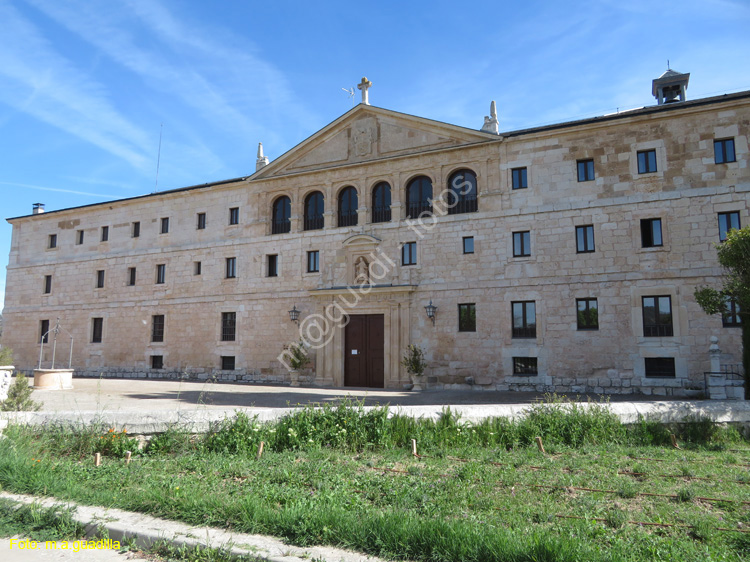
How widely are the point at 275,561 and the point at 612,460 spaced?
5274mm

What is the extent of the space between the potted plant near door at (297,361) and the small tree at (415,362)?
4.69 m

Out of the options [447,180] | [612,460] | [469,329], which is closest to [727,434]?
[612,460]

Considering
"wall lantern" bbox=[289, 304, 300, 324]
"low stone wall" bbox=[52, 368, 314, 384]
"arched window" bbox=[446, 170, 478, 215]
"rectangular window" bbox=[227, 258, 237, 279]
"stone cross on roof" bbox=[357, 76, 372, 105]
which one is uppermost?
"stone cross on roof" bbox=[357, 76, 372, 105]

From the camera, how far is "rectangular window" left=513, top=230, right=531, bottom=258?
64.0ft

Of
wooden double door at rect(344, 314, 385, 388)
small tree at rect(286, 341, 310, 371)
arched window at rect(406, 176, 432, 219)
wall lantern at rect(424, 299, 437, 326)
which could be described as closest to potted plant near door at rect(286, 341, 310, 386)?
small tree at rect(286, 341, 310, 371)

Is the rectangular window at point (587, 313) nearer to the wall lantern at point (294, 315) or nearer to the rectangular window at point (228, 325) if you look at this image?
the wall lantern at point (294, 315)

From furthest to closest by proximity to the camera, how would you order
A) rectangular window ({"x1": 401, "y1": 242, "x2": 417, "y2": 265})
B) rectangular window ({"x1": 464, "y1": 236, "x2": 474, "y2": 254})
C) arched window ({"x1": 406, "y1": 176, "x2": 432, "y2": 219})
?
1. arched window ({"x1": 406, "y1": 176, "x2": 432, "y2": 219})
2. rectangular window ({"x1": 401, "y1": 242, "x2": 417, "y2": 265})
3. rectangular window ({"x1": 464, "y1": 236, "x2": 474, "y2": 254})

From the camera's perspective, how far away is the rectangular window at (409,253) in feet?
69.7

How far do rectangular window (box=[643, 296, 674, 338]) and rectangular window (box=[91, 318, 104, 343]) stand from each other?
1065 inches

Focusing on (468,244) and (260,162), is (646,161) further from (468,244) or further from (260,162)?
(260,162)

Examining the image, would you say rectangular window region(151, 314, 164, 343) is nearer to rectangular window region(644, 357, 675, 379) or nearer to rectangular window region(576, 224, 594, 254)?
rectangular window region(576, 224, 594, 254)

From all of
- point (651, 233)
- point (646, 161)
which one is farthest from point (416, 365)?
point (646, 161)

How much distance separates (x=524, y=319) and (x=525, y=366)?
1.77 meters

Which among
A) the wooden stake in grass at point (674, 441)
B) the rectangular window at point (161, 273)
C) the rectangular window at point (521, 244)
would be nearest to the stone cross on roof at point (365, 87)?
the rectangular window at point (521, 244)
